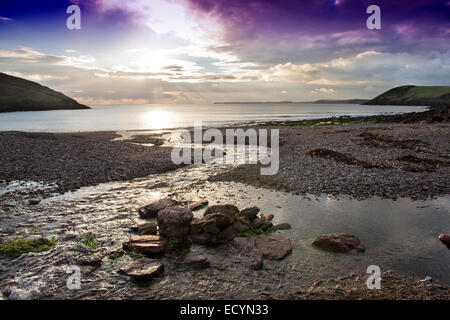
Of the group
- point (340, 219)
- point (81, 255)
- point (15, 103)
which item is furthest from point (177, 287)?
point (15, 103)

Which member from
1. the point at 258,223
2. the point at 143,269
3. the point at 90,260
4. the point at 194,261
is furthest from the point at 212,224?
the point at 90,260

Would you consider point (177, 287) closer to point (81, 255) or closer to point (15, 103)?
point (81, 255)

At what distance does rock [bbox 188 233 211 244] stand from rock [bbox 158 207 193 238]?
33cm

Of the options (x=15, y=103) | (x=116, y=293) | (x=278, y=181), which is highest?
(x=15, y=103)

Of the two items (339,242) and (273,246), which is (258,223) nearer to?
(273,246)

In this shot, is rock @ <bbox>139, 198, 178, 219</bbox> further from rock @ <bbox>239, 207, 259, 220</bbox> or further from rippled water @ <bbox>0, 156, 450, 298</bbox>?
rock @ <bbox>239, 207, 259, 220</bbox>

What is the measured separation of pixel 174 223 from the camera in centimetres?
1195

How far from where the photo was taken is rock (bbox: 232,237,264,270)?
10125 millimetres

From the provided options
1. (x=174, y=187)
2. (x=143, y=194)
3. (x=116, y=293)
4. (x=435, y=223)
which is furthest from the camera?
(x=174, y=187)

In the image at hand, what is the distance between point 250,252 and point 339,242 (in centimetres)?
368

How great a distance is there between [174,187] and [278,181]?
26.0 ft

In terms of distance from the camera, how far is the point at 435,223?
44.3 ft

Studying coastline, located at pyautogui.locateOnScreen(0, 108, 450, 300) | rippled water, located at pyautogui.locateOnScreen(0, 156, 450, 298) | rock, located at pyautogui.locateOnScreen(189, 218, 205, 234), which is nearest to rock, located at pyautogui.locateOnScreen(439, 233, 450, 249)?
rippled water, located at pyautogui.locateOnScreen(0, 156, 450, 298)

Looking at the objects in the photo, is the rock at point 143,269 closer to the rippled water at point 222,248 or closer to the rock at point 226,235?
the rippled water at point 222,248
